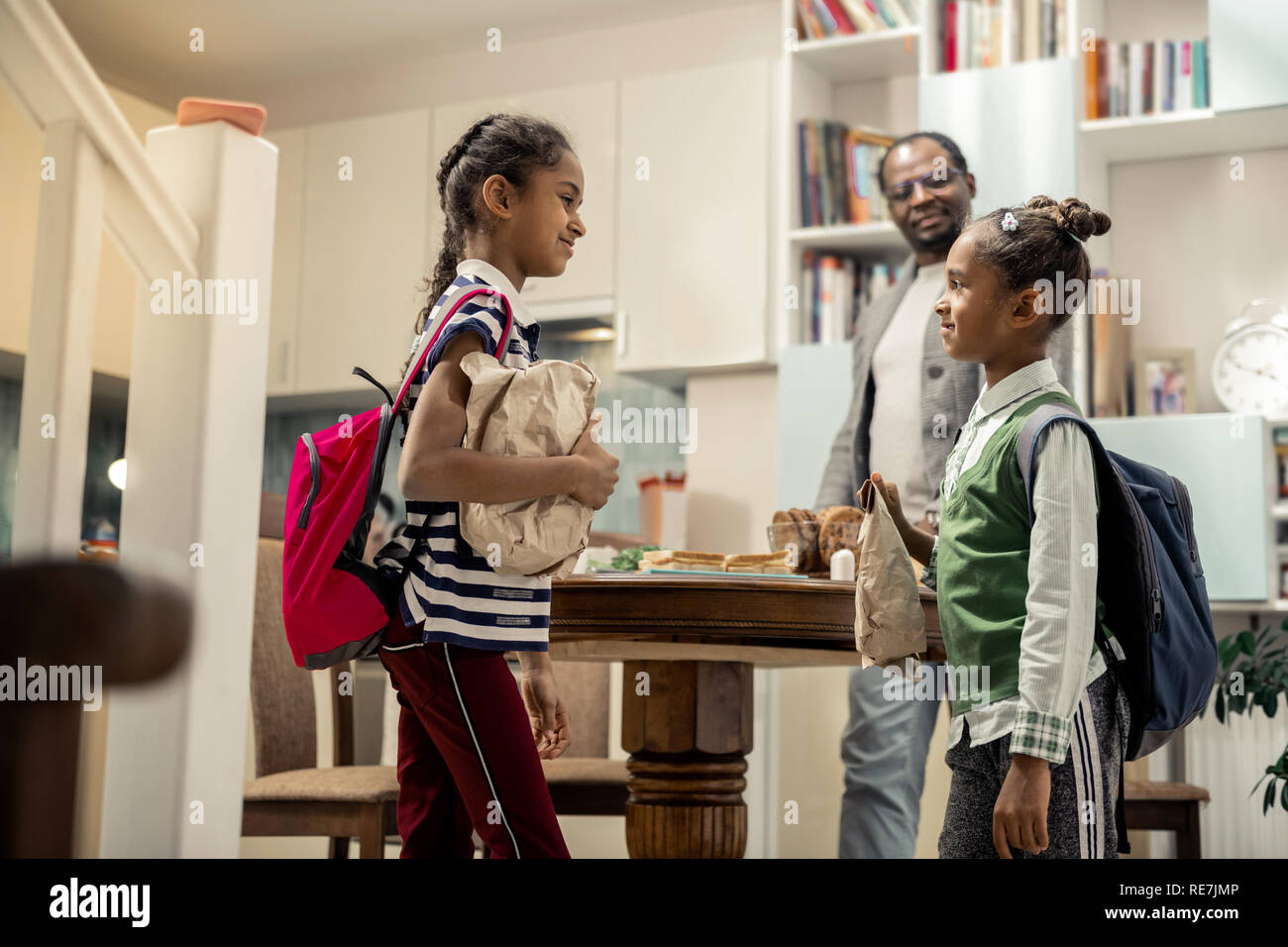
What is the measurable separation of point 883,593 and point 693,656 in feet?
1.13

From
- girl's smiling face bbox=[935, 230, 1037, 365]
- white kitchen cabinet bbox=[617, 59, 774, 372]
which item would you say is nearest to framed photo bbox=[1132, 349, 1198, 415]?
white kitchen cabinet bbox=[617, 59, 774, 372]

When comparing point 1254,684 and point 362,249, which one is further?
point 362,249

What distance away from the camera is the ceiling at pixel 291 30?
12.6ft

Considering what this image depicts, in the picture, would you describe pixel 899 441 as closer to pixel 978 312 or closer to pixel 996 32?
pixel 978 312

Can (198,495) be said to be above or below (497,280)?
below

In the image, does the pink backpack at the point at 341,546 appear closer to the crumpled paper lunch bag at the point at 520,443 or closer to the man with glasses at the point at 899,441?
the crumpled paper lunch bag at the point at 520,443

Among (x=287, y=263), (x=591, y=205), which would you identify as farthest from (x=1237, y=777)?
(x=287, y=263)

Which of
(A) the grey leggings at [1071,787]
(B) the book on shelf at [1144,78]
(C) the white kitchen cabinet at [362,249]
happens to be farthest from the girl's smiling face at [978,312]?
(C) the white kitchen cabinet at [362,249]

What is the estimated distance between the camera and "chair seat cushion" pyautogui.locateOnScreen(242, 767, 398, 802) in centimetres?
188

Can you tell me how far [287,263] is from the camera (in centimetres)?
412

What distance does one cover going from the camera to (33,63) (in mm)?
1339

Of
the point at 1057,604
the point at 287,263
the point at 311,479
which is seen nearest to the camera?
the point at 1057,604

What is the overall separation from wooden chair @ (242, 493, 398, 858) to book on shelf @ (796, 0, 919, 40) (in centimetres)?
207
